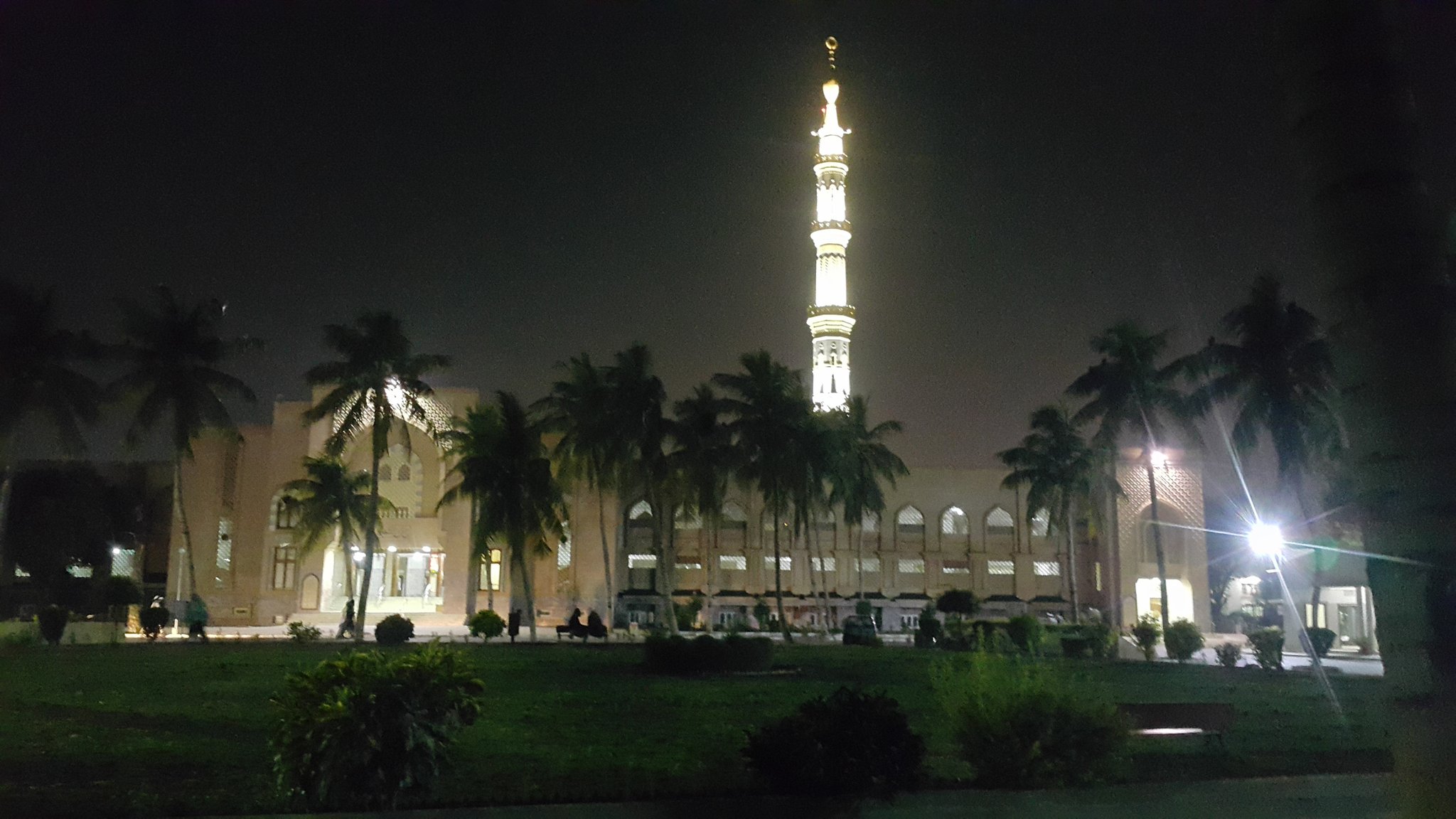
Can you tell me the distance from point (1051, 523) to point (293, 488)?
31.3m

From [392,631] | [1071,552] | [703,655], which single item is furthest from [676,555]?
[703,655]

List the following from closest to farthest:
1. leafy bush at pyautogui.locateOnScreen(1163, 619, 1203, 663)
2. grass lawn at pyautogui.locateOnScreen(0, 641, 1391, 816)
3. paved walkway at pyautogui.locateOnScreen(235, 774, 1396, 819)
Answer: paved walkway at pyautogui.locateOnScreen(235, 774, 1396, 819) < grass lawn at pyautogui.locateOnScreen(0, 641, 1391, 816) < leafy bush at pyautogui.locateOnScreen(1163, 619, 1203, 663)

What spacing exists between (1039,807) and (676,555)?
47156 millimetres

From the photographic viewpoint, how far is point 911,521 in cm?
5528

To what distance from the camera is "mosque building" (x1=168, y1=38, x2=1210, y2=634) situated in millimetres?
45594

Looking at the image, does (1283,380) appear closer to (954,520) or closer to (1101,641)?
(1101,641)

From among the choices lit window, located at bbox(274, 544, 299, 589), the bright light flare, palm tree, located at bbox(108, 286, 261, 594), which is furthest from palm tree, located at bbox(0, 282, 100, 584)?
the bright light flare

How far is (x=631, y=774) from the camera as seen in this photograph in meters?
9.12

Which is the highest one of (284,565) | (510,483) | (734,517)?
(734,517)

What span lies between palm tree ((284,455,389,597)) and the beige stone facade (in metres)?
1.48

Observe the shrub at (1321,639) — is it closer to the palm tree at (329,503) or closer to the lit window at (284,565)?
the palm tree at (329,503)

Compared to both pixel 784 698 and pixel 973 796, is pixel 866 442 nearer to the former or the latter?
pixel 784 698

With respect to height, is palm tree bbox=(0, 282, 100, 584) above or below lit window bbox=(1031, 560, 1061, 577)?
above

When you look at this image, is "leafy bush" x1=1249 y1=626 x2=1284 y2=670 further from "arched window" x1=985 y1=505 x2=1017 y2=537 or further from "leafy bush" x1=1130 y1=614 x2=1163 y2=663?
"arched window" x1=985 y1=505 x2=1017 y2=537
